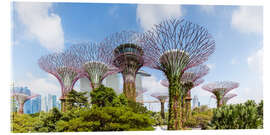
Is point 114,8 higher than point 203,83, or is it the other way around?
point 114,8

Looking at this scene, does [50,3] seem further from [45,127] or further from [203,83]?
[203,83]

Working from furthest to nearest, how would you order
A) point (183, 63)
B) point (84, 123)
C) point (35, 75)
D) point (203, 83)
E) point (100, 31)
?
1. point (203, 83)
2. point (100, 31)
3. point (35, 75)
4. point (183, 63)
5. point (84, 123)

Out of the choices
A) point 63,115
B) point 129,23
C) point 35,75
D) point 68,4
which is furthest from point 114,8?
point 63,115

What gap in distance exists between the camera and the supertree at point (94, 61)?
6.82 metres

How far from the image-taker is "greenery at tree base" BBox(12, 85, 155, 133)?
490 cm

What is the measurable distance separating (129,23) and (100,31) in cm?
110

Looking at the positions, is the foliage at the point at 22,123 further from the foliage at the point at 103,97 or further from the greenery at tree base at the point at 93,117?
the foliage at the point at 103,97

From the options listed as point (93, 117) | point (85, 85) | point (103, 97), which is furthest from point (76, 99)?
point (93, 117)

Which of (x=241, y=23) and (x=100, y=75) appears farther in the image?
(x=100, y=75)

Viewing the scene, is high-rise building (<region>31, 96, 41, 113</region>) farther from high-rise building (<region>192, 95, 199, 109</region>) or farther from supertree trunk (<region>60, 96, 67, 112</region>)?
high-rise building (<region>192, 95, 199, 109</region>)

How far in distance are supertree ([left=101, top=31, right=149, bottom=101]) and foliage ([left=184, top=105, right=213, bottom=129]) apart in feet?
8.34

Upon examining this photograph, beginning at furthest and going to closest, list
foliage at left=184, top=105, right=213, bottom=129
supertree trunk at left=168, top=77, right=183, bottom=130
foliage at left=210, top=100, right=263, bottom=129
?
foliage at left=184, top=105, right=213, bottom=129 → supertree trunk at left=168, top=77, right=183, bottom=130 → foliage at left=210, top=100, right=263, bottom=129

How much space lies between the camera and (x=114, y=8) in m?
6.55

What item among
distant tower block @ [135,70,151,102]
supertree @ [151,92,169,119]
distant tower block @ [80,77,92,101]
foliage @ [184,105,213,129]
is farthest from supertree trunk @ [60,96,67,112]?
foliage @ [184,105,213,129]
